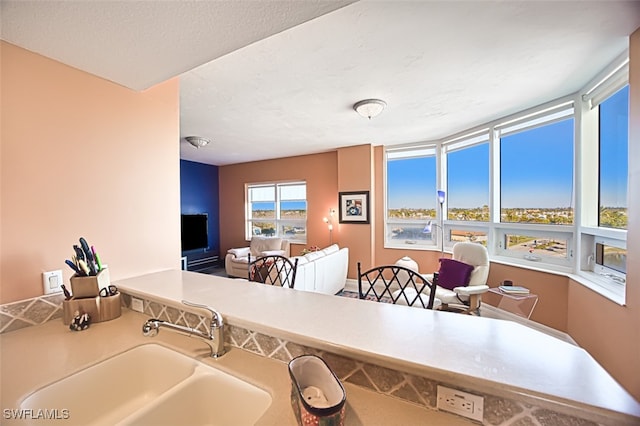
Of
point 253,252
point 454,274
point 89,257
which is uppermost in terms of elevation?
point 89,257

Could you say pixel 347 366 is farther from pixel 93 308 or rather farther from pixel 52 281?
pixel 52 281

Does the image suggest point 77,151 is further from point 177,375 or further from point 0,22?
point 177,375

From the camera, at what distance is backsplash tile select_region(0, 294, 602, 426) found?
0.62 metres

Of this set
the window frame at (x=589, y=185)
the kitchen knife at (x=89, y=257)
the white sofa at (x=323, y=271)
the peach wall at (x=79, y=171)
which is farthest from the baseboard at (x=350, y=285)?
the kitchen knife at (x=89, y=257)

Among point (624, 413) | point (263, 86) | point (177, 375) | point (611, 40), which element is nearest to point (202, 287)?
point (177, 375)

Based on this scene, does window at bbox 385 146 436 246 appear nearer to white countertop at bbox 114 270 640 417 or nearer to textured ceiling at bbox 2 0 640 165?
textured ceiling at bbox 2 0 640 165

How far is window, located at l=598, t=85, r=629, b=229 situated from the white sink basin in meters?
3.16

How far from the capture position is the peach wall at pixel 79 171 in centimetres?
121

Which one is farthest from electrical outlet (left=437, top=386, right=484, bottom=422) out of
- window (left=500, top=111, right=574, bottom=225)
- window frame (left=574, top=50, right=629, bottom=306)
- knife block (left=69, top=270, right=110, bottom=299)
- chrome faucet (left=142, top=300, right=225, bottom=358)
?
window (left=500, top=111, right=574, bottom=225)

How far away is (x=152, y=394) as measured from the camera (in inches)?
43.6

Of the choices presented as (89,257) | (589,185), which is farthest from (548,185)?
(89,257)

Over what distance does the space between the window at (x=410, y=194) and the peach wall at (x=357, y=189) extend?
400 mm

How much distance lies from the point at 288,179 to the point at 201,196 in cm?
239

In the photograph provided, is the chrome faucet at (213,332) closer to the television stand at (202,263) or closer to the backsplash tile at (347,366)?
the backsplash tile at (347,366)
